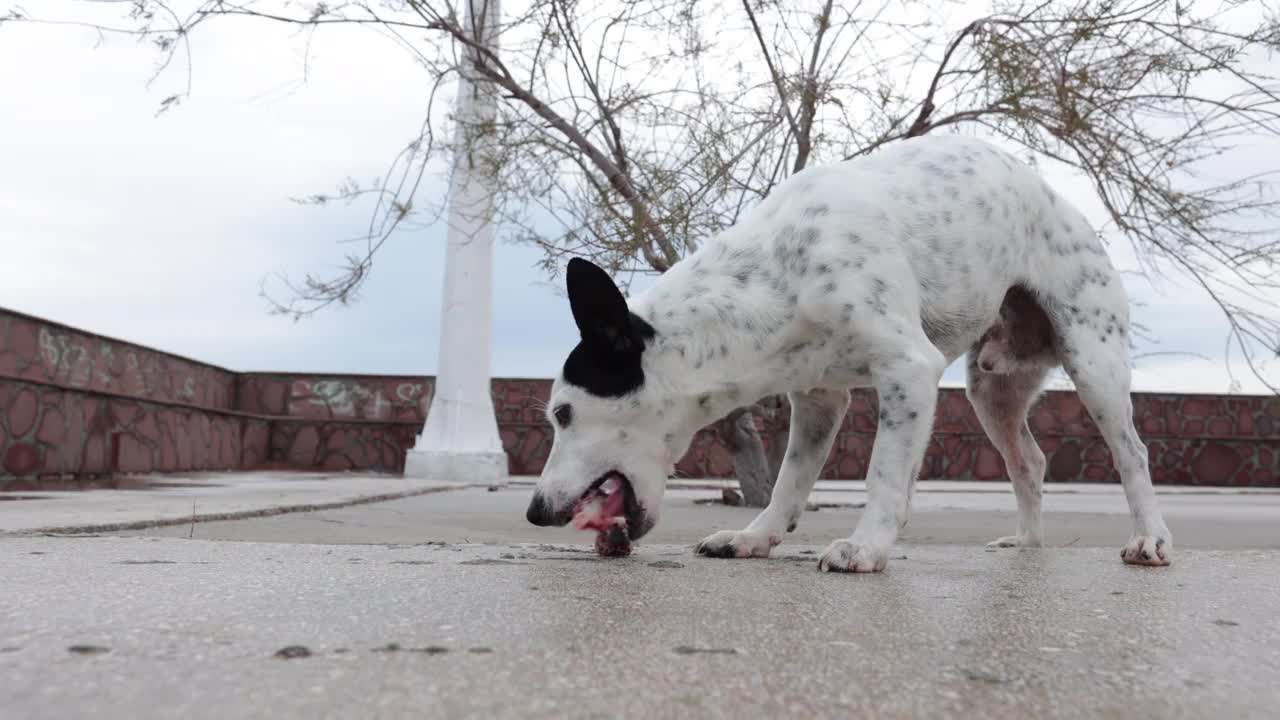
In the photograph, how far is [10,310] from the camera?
24.7 ft

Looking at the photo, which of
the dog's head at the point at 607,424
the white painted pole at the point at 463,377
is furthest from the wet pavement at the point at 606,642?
the white painted pole at the point at 463,377

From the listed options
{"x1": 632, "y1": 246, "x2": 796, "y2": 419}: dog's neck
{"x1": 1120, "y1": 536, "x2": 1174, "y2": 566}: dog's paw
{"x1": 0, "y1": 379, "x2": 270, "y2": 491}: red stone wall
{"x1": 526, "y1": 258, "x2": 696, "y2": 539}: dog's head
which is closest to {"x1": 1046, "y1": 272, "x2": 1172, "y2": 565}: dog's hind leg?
{"x1": 1120, "y1": 536, "x2": 1174, "y2": 566}: dog's paw

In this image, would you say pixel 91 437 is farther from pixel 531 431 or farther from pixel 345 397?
pixel 531 431

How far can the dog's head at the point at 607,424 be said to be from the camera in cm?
248

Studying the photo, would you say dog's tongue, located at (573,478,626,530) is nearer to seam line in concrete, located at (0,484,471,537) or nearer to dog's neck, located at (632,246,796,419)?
dog's neck, located at (632,246,796,419)

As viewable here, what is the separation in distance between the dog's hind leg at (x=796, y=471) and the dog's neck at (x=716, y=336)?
388mm

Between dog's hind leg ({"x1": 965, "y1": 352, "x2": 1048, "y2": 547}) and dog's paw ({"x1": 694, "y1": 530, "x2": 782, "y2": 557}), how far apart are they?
1.11 metres

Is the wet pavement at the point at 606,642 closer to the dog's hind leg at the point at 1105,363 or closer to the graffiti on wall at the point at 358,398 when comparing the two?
the dog's hind leg at the point at 1105,363

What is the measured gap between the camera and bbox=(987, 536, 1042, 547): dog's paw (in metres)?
3.37

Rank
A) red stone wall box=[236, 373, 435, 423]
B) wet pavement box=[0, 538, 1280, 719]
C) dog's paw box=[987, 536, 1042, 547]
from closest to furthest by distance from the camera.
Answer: wet pavement box=[0, 538, 1280, 719], dog's paw box=[987, 536, 1042, 547], red stone wall box=[236, 373, 435, 423]

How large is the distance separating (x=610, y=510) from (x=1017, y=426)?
1.75 metres

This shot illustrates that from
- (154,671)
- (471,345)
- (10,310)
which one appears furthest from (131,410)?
(154,671)

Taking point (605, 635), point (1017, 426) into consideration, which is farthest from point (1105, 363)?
point (605, 635)

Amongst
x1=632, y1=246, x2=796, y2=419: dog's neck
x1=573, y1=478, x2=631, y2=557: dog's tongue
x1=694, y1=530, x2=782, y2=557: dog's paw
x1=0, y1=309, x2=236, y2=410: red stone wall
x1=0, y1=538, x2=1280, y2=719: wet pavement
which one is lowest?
x1=0, y1=538, x2=1280, y2=719: wet pavement
